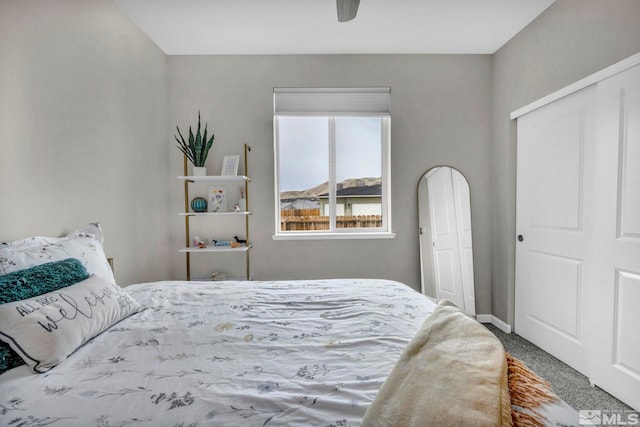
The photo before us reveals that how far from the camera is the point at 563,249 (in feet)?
7.70

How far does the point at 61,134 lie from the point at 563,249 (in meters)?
3.46

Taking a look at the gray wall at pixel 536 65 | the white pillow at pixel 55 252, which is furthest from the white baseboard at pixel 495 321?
the white pillow at pixel 55 252

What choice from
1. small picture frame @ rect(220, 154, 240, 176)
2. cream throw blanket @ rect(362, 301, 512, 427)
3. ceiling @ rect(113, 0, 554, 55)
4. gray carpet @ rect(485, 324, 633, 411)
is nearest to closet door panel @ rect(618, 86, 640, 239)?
gray carpet @ rect(485, 324, 633, 411)

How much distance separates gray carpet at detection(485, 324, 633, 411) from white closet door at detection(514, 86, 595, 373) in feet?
0.24

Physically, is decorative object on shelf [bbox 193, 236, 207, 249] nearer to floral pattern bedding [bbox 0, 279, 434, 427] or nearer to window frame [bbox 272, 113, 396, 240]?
window frame [bbox 272, 113, 396, 240]

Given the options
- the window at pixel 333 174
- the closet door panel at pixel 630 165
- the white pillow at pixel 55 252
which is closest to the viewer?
the white pillow at pixel 55 252

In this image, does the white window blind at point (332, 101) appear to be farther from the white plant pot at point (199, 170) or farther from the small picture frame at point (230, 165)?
the white plant pot at point (199, 170)

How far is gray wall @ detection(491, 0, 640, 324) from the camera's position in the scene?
6.31 ft

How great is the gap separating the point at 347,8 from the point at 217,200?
2.10 m

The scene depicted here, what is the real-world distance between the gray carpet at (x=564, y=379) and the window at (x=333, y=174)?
1470 millimetres

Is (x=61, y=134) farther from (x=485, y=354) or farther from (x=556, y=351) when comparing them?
(x=556, y=351)

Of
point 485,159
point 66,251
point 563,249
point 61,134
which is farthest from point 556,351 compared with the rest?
point 61,134

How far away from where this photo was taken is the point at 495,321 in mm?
3088

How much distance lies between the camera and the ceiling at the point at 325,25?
7.73ft
